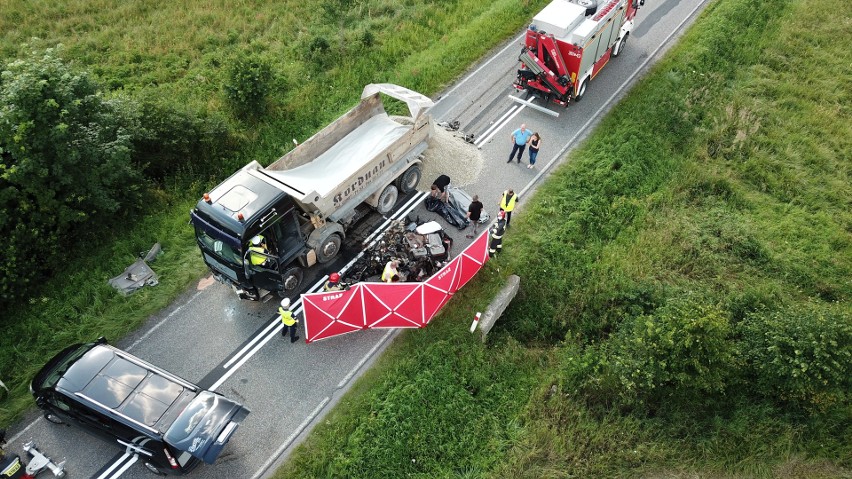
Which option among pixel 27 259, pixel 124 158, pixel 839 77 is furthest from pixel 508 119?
pixel 27 259

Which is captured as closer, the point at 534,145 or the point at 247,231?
the point at 247,231

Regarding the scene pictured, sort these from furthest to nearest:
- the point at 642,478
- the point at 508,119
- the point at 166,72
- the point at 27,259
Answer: the point at 166,72 < the point at 508,119 < the point at 27,259 < the point at 642,478

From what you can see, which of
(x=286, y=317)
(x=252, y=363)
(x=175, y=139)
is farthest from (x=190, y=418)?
(x=175, y=139)

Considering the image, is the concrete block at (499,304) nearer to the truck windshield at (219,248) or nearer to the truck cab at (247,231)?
the truck cab at (247,231)

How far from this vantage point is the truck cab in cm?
1224

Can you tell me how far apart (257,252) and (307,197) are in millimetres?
1667

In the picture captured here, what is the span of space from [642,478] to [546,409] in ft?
7.39

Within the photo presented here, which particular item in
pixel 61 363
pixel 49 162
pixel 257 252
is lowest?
pixel 61 363

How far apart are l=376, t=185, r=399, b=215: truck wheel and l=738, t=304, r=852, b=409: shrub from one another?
9.13 metres

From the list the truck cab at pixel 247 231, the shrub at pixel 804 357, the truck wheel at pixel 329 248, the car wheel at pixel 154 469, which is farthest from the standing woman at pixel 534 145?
the car wheel at pixel 154 469

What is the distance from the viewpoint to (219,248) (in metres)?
12.6

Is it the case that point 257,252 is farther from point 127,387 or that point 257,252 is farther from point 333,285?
point 127,387

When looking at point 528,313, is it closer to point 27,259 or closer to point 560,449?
point 560,449

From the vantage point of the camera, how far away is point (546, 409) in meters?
12.5
